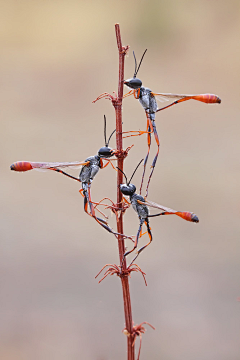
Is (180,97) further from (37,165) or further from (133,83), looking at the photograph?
(37,165)

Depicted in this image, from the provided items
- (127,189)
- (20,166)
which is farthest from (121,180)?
(20,166)

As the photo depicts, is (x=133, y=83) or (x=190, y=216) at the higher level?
(x=133, y=83)

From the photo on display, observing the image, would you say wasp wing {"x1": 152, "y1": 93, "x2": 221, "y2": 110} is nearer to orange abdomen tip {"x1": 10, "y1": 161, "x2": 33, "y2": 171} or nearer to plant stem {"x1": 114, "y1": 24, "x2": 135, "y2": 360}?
plant stem {"x1": 114, "y1": 24, "x2": 135, "y2": 360}

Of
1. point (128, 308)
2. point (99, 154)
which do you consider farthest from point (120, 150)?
point (128, 308)

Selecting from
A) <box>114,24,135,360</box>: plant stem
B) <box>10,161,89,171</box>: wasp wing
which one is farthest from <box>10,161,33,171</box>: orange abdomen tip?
<box>114,24,135,360</box>: plant stem

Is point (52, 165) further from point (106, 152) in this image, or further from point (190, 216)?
point (190, 216)

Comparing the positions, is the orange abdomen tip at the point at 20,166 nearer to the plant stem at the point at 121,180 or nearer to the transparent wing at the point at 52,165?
the transparent wing at the point at 52,165

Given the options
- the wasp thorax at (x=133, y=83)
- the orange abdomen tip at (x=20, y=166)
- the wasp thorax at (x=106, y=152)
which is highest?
the wasp thorax at (x=133, y=83)

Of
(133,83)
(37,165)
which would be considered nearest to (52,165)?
(37,165)

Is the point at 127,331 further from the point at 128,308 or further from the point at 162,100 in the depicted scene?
the point at 162,100

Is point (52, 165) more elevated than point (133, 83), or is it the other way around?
point (133, 83)

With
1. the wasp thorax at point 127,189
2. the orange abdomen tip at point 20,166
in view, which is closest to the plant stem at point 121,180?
the wasp thorax at point 127,189
